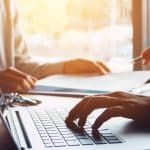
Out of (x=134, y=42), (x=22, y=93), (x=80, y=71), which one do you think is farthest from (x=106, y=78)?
(x=134, y=42)

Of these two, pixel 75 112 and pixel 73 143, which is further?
pixel 75 112

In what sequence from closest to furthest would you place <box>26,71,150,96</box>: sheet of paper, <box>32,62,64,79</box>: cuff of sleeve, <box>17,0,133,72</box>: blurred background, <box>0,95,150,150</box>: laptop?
<box>0,95,150,150</box>: laptop < <box>26,71,150,96</box>: sheet of paper < <box>32,62,64,79</box>: cuff of sleeve < <box>17,0,133,72</box>: blurred background

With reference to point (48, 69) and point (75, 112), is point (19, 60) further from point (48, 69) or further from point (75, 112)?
point (75, 112)

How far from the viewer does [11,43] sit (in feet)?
→ 5.96

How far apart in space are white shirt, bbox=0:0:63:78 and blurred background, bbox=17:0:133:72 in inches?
6.5

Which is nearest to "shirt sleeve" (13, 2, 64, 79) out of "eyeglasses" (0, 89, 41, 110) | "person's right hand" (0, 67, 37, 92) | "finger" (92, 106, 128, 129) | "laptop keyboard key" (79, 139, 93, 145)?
"person's right hand" (0, 67, 37, 92)

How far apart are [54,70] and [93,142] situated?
95 centimetres

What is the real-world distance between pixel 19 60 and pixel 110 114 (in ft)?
3.57

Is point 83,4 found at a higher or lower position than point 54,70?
higher

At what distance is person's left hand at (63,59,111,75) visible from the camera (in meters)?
1.48

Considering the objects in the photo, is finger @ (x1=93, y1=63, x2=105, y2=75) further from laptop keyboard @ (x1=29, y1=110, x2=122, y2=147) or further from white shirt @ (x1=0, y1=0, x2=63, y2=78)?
laptop keyboard @ (x1=29, y1=110, x2=122, y2=147)

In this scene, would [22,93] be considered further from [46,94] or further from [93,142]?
[93,142]

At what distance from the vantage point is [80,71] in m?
1.51

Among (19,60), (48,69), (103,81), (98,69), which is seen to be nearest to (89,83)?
(103,81)
